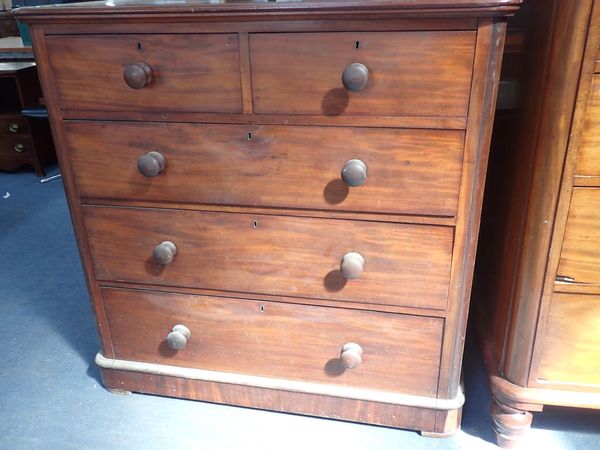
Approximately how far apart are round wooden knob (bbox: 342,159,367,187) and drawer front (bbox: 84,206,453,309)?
3.8 inches

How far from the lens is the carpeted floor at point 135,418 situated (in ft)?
3.80

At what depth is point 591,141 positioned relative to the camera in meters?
0.88

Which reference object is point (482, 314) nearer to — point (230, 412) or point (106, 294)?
point (230, 412)

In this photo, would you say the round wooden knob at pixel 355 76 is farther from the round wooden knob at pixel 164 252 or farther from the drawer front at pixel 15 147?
the drawer front at pixel 15 147

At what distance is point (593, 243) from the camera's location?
942 millimetres

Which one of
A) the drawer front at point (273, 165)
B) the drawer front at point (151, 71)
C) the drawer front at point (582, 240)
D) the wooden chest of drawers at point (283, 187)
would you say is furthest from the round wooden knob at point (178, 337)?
the drawer front at point (582, 240)

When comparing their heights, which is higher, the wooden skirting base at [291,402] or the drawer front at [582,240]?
the drawer front at [582,240]

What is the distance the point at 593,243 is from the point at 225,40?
0.72m

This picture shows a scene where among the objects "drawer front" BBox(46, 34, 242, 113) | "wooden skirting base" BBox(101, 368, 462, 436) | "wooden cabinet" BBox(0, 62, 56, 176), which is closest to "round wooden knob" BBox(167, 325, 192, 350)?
"wooden skirting base" BBox(101, 368, 462, 436)

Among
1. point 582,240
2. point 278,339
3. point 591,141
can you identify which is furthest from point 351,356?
point 591,141

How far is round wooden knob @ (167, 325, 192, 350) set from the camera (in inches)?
45.6

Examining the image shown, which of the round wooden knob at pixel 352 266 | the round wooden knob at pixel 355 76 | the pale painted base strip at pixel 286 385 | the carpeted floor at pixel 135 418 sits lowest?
the carpeted floor at pixel 135 418

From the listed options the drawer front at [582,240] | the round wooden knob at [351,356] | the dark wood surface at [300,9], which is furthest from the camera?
the round wooden knob at [351,356]

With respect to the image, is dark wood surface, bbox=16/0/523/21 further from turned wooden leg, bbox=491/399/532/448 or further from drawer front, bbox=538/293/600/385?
turned wooden leg, bbox=491/399/532/448
